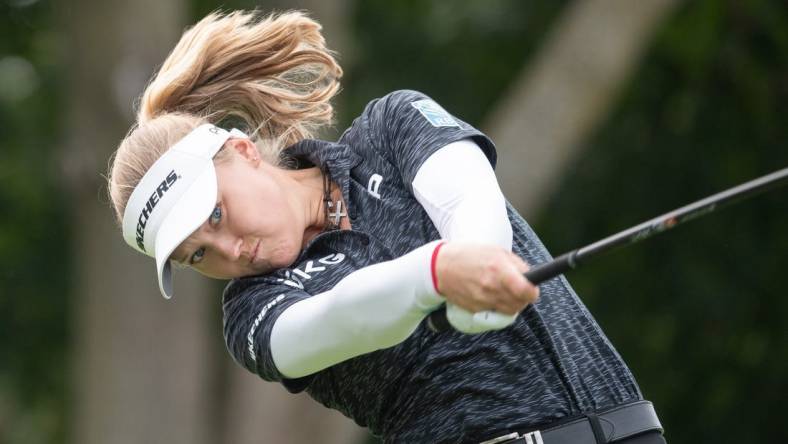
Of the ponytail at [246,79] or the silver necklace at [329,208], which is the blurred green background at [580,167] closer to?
the ponytail at [246,79]

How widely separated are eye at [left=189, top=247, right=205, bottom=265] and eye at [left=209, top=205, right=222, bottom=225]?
79mm

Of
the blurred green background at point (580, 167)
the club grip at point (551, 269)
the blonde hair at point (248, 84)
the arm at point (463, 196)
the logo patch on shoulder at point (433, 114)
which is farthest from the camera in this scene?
the blurred green background at point (580, 167)

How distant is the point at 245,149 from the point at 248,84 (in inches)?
13.2

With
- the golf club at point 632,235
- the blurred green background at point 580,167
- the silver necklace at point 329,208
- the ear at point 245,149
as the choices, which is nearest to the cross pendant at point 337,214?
the silver necklace at point 329,208

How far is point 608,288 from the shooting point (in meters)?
10.8

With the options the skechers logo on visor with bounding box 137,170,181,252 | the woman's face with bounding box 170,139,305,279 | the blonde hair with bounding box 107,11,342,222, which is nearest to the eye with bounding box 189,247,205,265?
Answer: the woman's face with bounding box 170,139,305,279

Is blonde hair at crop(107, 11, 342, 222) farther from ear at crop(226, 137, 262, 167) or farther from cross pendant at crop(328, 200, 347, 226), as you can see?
cross pendant at crop(328, 200, 347, 226)

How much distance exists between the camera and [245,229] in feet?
10.6

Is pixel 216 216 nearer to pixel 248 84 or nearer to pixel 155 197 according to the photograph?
pixel 155 197

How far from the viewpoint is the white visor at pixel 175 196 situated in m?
3.22

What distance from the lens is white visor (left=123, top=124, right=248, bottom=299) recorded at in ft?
10.6

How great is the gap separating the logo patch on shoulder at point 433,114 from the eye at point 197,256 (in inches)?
23.9

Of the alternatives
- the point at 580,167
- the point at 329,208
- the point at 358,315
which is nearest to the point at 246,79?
the point at 329,208

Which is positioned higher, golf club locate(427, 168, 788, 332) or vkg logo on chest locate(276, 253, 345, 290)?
golf club locate(427, 168, 788, 332)
